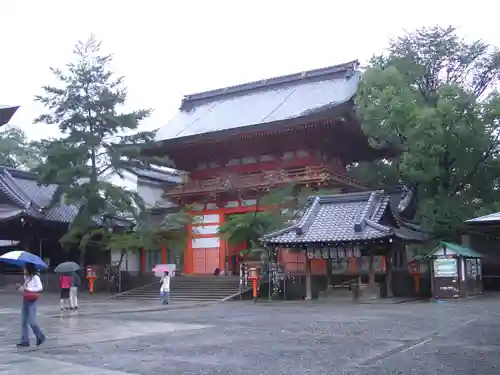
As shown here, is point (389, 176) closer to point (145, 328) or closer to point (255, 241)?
point (255, 241)

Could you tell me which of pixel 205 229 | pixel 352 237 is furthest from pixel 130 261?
pixel 352 237

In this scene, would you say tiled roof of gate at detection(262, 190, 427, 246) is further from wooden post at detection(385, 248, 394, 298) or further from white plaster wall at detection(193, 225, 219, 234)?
white plaster wall at detection(193, 225, 219, 234)

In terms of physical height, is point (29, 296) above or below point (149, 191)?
below

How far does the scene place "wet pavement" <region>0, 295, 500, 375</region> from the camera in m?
7.80

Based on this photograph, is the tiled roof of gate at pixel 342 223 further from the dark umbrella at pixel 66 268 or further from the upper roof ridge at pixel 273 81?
the upper roof ridge at pixel 273 81

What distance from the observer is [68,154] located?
94.0ft

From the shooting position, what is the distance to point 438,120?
82.7 ft

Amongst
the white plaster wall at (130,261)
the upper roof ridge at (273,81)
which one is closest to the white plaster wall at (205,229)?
the white plaster wall at (130,261)

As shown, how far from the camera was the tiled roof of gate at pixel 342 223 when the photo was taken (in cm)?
2164

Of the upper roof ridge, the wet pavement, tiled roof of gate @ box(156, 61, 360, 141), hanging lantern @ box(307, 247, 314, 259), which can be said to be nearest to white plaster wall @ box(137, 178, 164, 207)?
tiled roof of gate @ box(156, 61, 360, 141)

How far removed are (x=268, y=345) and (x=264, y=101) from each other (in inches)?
1041

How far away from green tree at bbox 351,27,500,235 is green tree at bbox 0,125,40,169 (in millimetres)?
32707

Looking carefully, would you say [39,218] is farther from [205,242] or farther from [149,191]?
[205,242]

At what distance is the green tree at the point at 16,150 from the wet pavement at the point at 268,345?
37.4 meters
